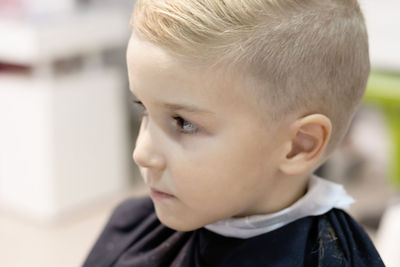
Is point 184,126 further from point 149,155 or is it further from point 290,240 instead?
point 290,240

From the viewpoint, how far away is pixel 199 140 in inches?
35.1

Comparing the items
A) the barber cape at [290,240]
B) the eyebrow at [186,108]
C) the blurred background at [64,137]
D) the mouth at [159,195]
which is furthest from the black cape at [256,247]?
the blurred background at [64,137]

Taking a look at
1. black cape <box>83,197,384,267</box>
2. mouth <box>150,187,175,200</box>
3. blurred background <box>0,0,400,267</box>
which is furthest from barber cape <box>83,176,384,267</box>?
blurred background <box>0,0,400,267</box>

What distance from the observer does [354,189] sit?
2936mm

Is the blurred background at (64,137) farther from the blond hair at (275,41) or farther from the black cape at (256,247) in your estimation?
the blond hair at (275,41)

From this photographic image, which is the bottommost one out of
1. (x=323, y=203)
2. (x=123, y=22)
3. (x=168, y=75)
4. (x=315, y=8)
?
(x=123, y=22)

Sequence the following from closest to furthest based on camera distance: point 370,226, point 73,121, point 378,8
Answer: point 378,8 → point 370,226 → point 73,121

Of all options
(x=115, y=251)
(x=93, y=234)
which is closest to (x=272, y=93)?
(x=115, y=251)

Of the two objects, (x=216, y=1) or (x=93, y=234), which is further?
(x=93, y=234)

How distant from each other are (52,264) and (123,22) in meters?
1.06

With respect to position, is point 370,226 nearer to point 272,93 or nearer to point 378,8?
point 378,8

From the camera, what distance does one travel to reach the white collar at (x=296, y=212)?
3.16 feet

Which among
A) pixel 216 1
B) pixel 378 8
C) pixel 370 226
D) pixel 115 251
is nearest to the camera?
Result: pixel 216 1

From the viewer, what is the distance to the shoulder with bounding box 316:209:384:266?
92 centimetres
